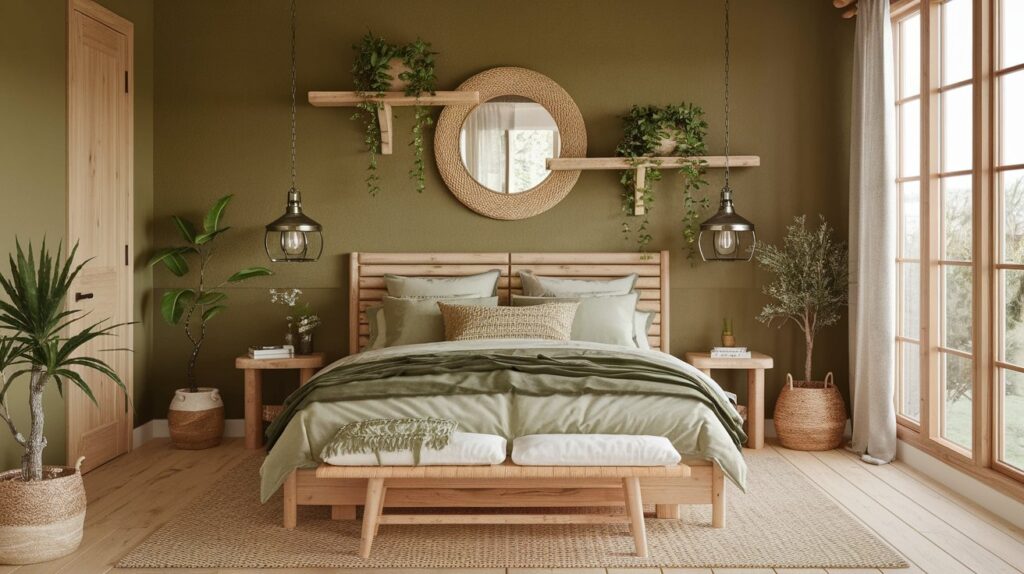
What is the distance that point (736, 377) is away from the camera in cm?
591

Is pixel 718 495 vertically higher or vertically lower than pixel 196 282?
lower

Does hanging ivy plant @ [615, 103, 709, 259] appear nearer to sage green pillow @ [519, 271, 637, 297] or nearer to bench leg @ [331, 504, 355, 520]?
sage green pillow @ [519, 271, 637, 297]

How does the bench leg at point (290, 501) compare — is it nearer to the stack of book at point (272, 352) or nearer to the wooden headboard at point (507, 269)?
the stack of book at point (272, 352)

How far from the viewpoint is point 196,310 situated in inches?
233

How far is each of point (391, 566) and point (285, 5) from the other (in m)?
4.07

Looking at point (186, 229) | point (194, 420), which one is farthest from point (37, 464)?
point (186, 229)

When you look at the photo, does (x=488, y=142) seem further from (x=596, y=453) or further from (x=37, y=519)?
(x=37, y=519)

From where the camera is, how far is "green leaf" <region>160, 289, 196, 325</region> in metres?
5.40

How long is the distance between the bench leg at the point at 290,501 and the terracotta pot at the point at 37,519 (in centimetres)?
83

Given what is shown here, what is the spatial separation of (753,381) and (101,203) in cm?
415

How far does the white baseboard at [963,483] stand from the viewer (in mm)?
3893

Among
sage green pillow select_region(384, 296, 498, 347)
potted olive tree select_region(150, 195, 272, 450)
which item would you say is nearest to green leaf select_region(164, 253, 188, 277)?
potted olive tree select_region(150, 195, 272, 450)

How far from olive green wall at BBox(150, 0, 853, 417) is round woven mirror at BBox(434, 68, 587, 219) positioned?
102mm

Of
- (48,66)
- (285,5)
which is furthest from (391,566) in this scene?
(285,5)
